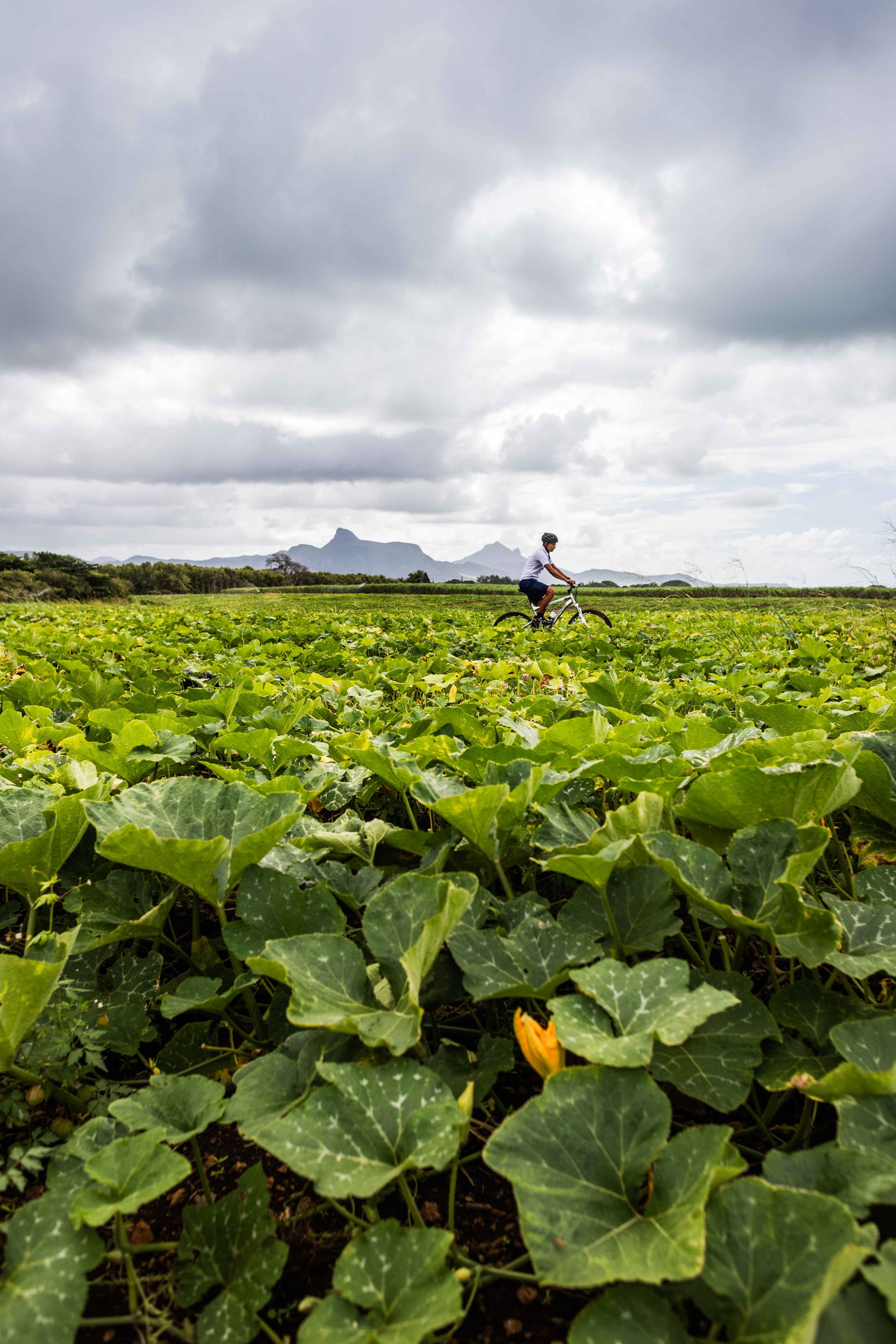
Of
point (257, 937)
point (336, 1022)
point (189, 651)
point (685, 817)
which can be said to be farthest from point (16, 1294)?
point (189, 651)

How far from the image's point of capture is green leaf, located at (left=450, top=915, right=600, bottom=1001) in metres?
1.11

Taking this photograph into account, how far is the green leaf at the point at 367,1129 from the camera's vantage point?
83cm

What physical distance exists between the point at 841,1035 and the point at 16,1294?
42.7 inches

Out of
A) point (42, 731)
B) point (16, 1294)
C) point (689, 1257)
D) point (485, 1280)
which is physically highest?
point (42, 731)

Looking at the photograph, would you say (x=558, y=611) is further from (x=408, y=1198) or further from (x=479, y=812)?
(x=408, y=1198)

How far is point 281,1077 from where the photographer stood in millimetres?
1059

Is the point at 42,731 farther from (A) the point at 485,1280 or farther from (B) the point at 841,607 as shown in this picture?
(B) the point at 841,607

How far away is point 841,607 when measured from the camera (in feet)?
45.9

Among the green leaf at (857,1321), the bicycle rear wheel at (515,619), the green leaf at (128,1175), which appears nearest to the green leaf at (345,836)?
the green leaf at (128,1175)

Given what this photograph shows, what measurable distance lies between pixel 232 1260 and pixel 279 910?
52 cm

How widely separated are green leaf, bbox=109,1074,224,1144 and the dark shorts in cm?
1295

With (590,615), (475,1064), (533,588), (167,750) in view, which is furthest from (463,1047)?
(533,588)

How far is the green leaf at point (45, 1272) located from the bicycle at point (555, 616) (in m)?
10.1

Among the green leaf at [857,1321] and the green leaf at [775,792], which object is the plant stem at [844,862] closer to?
the green leaf at [775,792]
